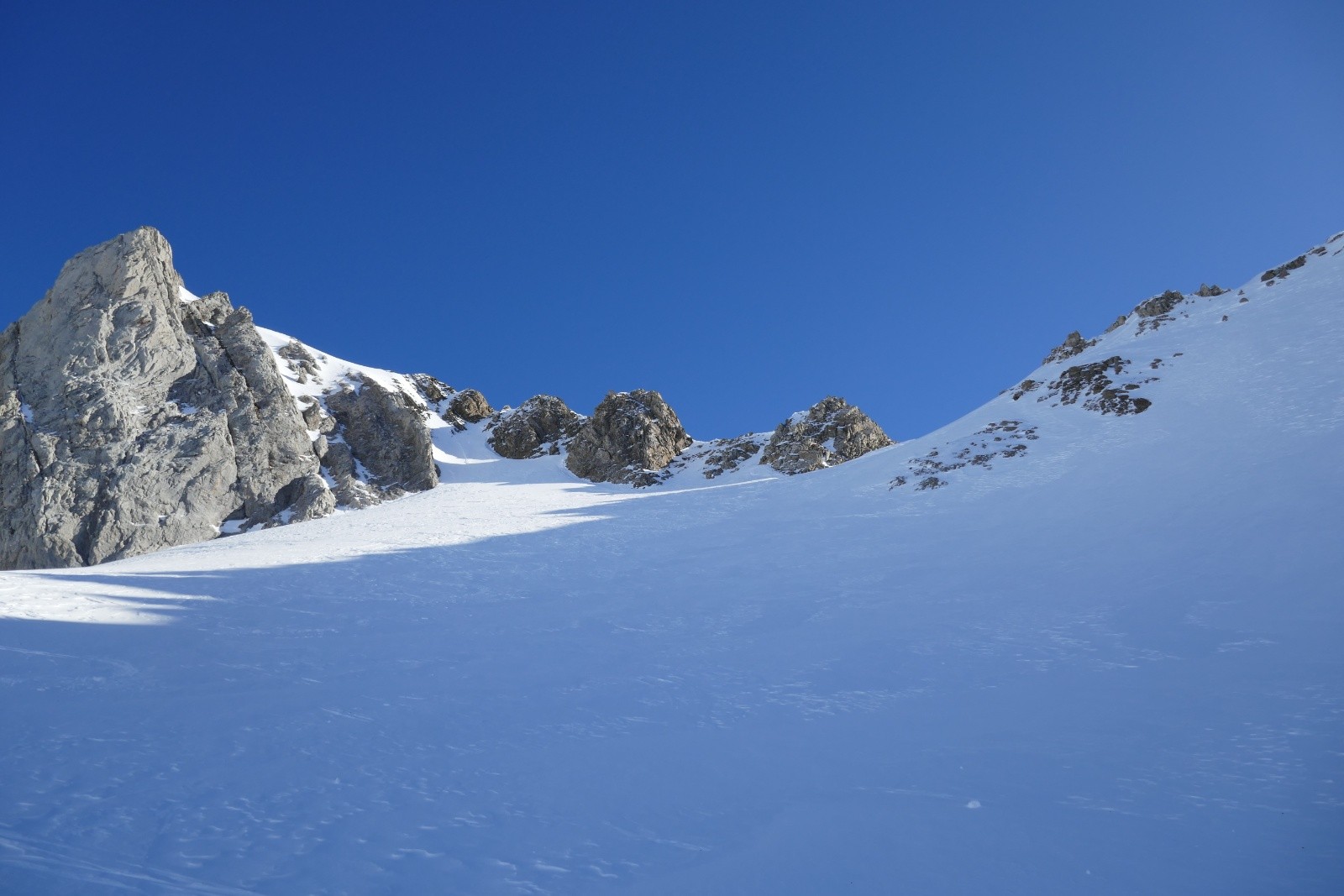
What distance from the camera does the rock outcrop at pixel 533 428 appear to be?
61906 millimetres

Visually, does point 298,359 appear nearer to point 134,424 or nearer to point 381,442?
point 381,442

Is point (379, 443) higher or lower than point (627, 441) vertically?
lower

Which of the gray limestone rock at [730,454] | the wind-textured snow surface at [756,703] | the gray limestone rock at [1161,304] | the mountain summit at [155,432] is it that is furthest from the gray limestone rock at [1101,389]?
the gray limestone rock at [730,454]

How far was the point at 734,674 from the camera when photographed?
12266 millimetres

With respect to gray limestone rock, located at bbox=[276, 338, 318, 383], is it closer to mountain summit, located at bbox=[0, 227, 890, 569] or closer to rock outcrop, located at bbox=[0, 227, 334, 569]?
mountain summit, located at bbox=[0, 227, 890, 569]

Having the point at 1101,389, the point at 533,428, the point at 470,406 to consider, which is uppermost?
the point at 470,406

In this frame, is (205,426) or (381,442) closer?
(205,426)

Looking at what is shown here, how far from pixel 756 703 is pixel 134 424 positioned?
40247 mm

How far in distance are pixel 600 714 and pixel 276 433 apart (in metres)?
40.0

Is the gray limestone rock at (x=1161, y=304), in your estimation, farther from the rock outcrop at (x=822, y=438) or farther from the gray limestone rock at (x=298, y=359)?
the gray limestone rock at (x=298, y=359)

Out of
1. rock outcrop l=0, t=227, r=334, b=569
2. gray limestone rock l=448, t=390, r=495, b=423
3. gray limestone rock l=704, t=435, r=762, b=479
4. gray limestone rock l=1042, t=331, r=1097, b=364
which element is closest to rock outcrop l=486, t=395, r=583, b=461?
gray limestone rock l=448, t=390, r=495, b=423

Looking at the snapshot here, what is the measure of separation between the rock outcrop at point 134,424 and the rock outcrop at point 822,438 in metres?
30.1

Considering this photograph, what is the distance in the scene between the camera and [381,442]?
52.4 metres

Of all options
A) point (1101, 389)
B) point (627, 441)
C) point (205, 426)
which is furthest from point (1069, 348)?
point (205, 426)
